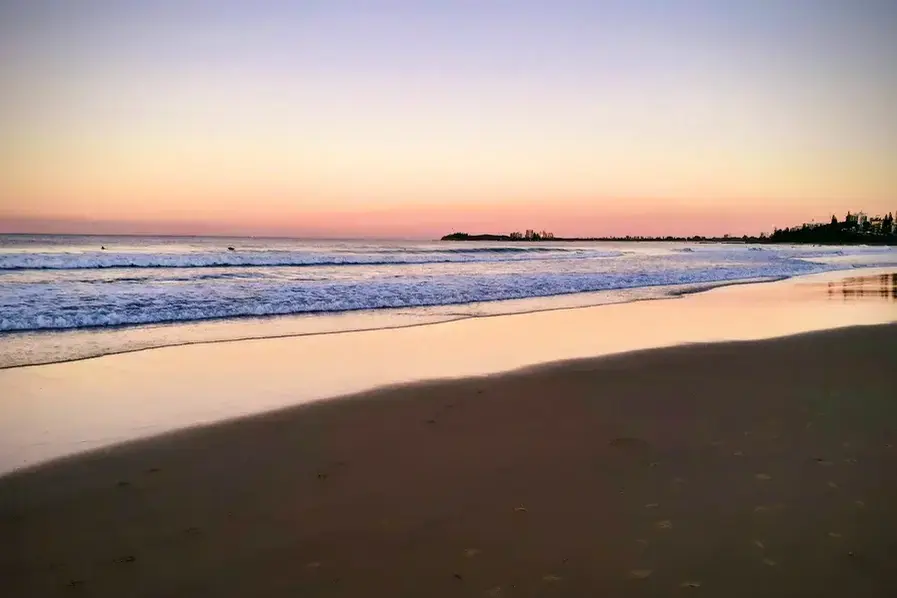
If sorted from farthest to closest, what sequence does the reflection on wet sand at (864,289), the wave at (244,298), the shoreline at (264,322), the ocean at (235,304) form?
1. the reflection on wet sand at (864,289)
2. the wave at (244,298)
3. the ocean at (235,304)
4. the shoreline at (264,322)

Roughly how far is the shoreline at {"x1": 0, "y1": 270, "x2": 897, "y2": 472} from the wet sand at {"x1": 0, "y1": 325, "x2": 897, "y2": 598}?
766 millimetres

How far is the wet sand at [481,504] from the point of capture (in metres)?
3.49

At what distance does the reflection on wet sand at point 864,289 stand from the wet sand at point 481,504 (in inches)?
664

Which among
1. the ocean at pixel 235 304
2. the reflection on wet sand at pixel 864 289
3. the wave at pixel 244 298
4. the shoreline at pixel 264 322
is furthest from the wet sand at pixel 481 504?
the reflection on wet sand at pixel 864 289

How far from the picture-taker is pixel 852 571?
11.6ft

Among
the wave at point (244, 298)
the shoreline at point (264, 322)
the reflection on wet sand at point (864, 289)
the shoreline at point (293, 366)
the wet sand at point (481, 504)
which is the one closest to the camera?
the wet sand at point (481, 504)

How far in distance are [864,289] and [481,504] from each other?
1014 inches

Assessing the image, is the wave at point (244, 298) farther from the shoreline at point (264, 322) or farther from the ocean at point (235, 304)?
the shoreline at point (264, 322)

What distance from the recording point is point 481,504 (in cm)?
439

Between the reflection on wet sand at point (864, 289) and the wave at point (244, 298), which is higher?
the wave at point (244, 298)

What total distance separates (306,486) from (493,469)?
1511 mm

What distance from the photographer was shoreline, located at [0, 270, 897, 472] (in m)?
6.52

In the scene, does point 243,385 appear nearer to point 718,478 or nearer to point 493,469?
point 493,469

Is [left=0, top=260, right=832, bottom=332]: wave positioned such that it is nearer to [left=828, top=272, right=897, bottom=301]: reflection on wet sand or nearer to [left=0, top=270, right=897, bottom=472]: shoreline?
[left=0, top=270, right=897, bottom=472]: shoreline
